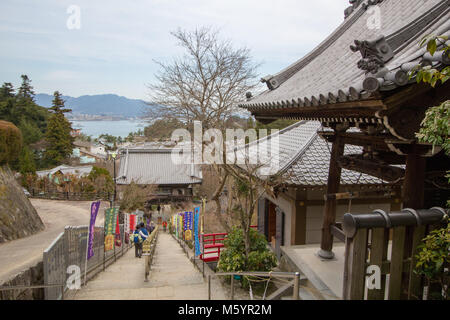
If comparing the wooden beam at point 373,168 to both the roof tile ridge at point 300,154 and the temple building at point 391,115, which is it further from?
the roof tile ridge at point 300,154

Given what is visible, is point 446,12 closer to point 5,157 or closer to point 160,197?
point 5,157

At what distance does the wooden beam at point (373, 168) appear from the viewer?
4.38 meters

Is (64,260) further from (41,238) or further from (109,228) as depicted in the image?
(41,238)

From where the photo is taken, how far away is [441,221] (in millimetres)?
2943

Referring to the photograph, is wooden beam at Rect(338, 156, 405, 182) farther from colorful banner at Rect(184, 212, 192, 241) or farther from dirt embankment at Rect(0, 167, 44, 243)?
dirt embankment at Rect(0, 167, 44, 243)

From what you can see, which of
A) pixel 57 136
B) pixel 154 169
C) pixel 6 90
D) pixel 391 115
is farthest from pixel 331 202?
pixel 6 90

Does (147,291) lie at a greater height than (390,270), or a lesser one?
lesser

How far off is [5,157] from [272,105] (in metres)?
13.8

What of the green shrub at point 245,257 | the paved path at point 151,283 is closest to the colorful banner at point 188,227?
the paved path at point 151,283

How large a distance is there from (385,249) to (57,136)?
126ft

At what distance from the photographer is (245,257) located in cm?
711
